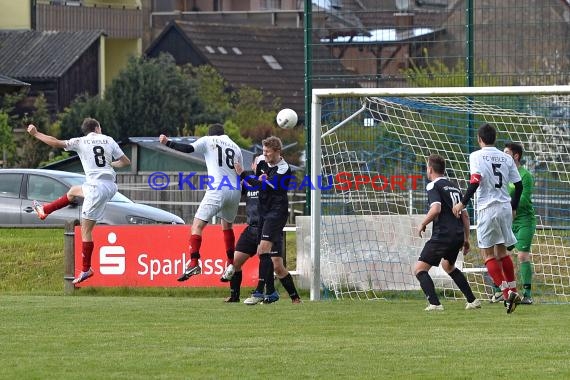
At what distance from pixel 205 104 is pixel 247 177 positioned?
39.5 meters

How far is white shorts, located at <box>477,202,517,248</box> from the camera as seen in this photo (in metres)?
15.3

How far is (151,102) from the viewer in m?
53.7

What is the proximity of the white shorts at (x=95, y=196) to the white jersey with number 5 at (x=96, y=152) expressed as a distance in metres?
0.09

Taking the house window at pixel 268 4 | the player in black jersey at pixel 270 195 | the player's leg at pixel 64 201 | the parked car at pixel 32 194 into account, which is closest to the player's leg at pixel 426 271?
the player in black jersey at pixel 270 195

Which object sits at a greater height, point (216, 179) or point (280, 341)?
point (216, 179)

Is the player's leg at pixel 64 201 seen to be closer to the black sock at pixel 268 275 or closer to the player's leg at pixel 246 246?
the player's leg at pixel 246 246

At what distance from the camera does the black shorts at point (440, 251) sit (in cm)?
1520

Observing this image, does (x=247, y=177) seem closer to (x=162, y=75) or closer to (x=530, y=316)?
(x=530, y=316)

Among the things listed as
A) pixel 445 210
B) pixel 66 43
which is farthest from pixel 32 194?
pixel 66 43

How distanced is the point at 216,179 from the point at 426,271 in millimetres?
2840

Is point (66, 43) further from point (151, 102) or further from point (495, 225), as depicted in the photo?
point (495, 225)

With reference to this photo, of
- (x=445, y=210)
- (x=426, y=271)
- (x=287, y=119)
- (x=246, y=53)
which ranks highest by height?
(x=246, y=53)

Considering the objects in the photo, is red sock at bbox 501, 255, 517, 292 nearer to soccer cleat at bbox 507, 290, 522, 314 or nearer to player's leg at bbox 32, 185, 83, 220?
soccer cleat at bbox 507, 290, 522, 314

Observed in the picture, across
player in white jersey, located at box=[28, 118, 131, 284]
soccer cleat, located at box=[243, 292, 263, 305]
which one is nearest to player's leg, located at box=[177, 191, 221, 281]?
soccer cleat, located at box=[243, 292, 263, 305]
